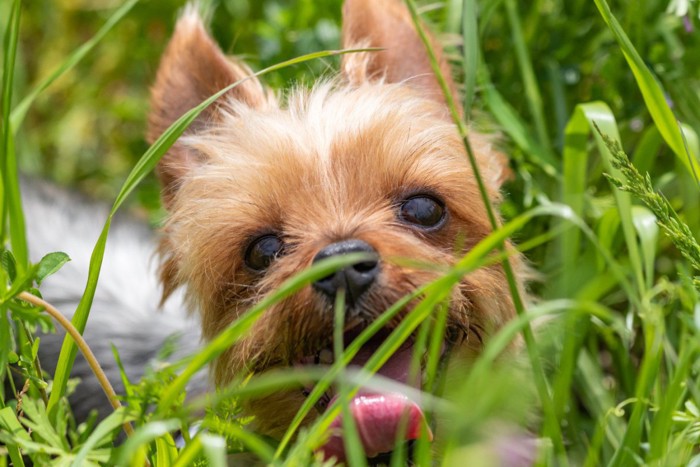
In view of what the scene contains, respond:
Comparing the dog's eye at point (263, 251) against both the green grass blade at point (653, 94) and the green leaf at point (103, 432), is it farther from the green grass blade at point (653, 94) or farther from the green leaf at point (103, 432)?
the green grass blade at point (653, 94)

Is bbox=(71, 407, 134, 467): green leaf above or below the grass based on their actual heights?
below

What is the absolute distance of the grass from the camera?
7.15 feet

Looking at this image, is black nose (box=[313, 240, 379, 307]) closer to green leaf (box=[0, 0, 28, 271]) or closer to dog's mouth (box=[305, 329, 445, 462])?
dog's mouth (box=[305, 329, 445, 462])

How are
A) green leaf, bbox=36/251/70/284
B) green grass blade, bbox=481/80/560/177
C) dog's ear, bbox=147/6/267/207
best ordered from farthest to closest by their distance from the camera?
green grass blade, bbox=481/80/560/177
dog's ear, bbox=147/6/267/207
green leaf, bbox=36/251/70/284

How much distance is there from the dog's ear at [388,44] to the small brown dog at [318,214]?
0.02 m

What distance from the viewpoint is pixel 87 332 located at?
4.46 m

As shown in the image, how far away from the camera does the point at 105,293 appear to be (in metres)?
4.79

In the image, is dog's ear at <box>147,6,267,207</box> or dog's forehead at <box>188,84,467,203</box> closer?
dog's forehead at <box>188,84,467,203</box>

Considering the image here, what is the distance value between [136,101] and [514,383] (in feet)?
14.7

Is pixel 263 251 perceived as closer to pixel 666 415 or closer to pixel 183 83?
pixel 183 83

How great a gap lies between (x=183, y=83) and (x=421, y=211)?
1.07m

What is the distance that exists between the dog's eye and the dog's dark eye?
410 millimetres

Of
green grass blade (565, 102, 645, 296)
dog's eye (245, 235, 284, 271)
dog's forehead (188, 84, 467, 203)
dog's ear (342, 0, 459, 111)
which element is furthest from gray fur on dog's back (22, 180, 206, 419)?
green grass blade (565, 102, 645, 296)

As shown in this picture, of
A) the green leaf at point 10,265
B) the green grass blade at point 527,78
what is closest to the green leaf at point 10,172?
the green leaf at point 10,265
